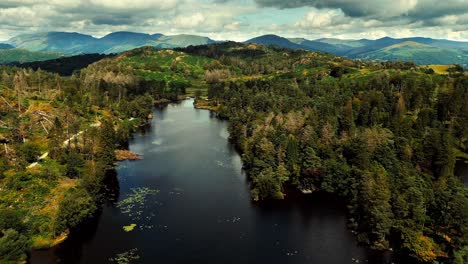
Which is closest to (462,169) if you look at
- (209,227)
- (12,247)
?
(209,227)

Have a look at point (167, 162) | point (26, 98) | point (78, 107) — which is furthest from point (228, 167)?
point (26, 98)

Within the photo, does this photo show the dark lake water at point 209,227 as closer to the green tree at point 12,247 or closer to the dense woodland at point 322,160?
the dense woodland at point 322,160

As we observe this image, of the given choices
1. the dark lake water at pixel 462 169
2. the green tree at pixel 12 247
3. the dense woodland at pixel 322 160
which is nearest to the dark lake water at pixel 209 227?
the dense woodland at pixel 322 160

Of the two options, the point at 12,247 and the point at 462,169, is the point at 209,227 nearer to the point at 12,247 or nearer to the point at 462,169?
the point at 12,247

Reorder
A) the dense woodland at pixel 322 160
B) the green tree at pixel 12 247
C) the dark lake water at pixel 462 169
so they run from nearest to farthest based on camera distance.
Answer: the green tree at pixel 12 247 < the dense woodland at pixel 322 160 < the dark lake water at pixel 462 169

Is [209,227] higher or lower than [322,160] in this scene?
lower

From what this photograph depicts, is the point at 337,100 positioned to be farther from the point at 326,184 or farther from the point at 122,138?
the point at 122,138

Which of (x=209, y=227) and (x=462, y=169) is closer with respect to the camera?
(x=209, y=227)

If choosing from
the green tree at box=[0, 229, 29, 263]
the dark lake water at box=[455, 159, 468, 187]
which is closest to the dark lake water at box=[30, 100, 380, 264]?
the green tree at box=[0, 229, 29, 263]

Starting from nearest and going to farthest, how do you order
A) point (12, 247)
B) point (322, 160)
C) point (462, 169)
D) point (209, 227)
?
point (12, 247), point (209, 227), point (322, 160), point (462, 169)
